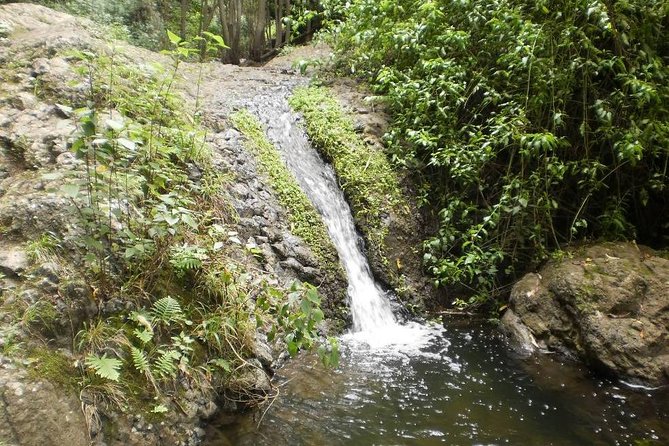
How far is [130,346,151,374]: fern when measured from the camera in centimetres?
279

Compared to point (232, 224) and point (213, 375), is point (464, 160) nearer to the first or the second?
point (232, 224)

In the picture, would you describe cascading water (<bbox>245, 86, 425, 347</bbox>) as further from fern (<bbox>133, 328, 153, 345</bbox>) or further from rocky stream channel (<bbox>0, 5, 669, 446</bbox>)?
fern (<bbox>133, 328, 153, 345</bbox>)

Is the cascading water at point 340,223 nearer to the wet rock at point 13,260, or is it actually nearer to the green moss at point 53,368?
the green moss at point 53,368

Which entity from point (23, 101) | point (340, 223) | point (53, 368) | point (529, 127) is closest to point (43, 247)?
point (53, 368)

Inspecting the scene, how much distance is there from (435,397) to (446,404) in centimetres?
12

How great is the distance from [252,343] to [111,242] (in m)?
1.19

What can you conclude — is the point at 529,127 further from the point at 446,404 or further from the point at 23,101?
the point at 23,101

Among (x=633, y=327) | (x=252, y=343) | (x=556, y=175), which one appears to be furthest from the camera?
(x=556, y=175)

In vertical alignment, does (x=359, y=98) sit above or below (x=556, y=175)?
above

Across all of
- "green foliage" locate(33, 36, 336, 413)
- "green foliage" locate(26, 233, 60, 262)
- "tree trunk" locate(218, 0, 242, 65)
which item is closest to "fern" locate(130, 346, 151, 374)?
"green foliage" locate(33, 36, 336, 413)

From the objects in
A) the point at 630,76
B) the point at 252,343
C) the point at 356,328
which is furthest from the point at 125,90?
the point at 630,76

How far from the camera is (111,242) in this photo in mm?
3162

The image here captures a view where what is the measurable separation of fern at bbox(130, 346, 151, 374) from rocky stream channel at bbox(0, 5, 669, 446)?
1.03ft

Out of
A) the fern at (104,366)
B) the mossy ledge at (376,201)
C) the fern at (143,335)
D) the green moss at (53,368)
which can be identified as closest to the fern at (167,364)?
the fern at (143,335)
